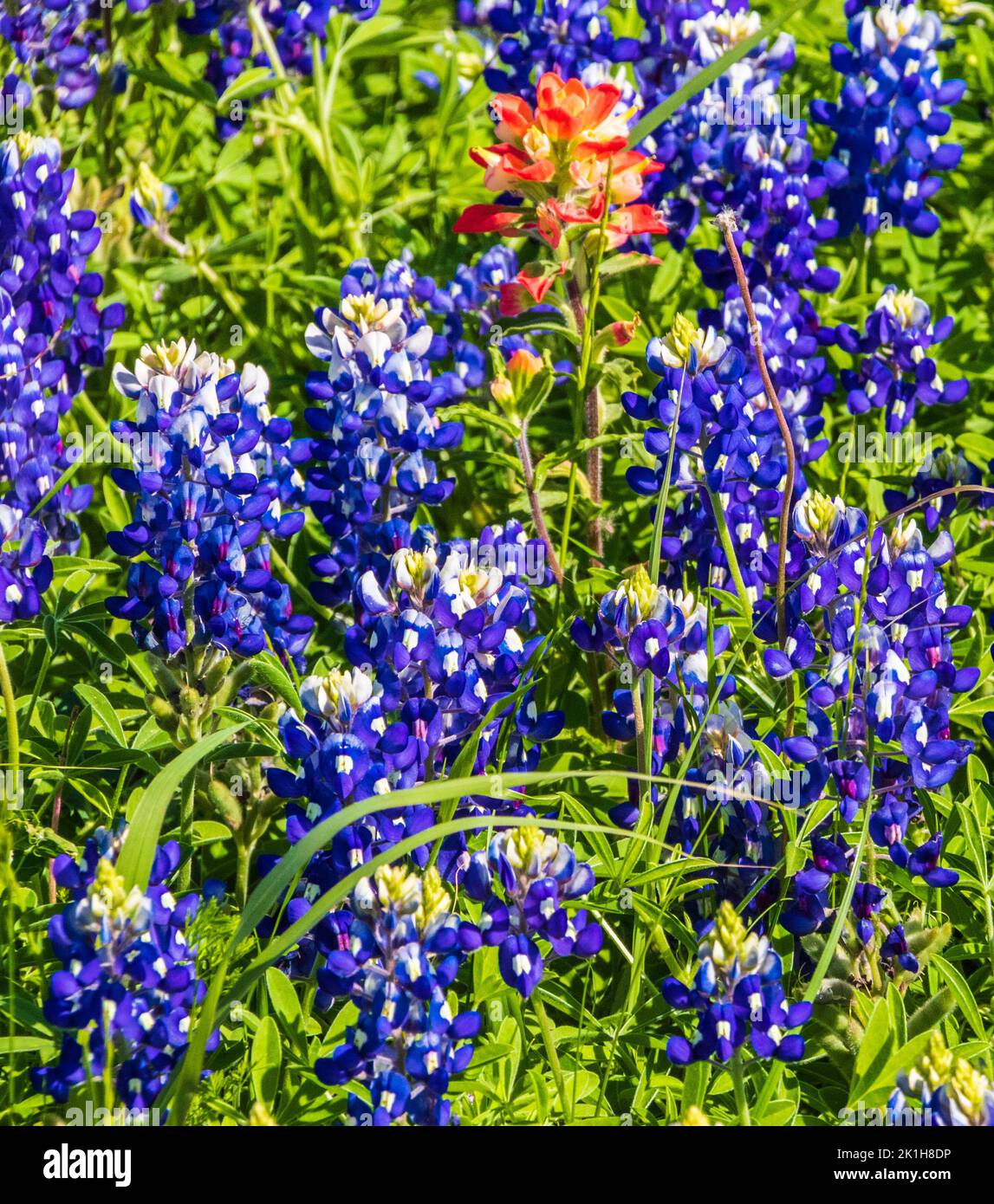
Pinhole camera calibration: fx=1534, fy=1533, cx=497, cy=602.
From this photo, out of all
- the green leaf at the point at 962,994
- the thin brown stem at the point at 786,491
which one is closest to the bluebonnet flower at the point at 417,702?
the thin brown stem at the point at 786,491

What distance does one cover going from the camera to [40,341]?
3.45 m

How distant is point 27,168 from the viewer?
3596 millimetres

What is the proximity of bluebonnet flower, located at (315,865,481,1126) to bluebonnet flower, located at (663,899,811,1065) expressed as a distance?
0.34 metres

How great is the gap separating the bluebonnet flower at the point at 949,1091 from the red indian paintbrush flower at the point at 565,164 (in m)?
2.08

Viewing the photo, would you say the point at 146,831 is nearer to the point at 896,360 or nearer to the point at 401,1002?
the point at 401,1002

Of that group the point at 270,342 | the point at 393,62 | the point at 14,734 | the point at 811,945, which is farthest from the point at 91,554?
the point at 393,62

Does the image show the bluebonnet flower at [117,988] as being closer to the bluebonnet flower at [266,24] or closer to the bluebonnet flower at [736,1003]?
the bluebonnet flower at [736,1003]

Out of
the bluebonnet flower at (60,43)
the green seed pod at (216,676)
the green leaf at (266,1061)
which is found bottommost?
the green leaf at (266,1061)

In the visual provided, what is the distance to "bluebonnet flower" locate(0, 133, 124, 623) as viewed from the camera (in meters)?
3.36

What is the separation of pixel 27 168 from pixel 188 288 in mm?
1104

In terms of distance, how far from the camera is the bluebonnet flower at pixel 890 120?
13.4 feet

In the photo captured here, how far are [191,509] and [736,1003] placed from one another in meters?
1.37

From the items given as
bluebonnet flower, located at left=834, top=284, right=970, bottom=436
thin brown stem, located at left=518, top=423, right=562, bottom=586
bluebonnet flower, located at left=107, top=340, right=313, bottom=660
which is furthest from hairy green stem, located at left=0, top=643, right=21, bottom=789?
bluebonnet flower, located at left=834, top=284, right=970, bottom=436

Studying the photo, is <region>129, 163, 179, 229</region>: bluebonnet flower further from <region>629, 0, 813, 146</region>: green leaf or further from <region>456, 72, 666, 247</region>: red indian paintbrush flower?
<region>629, 0, 813, 146</region>: green leaf
